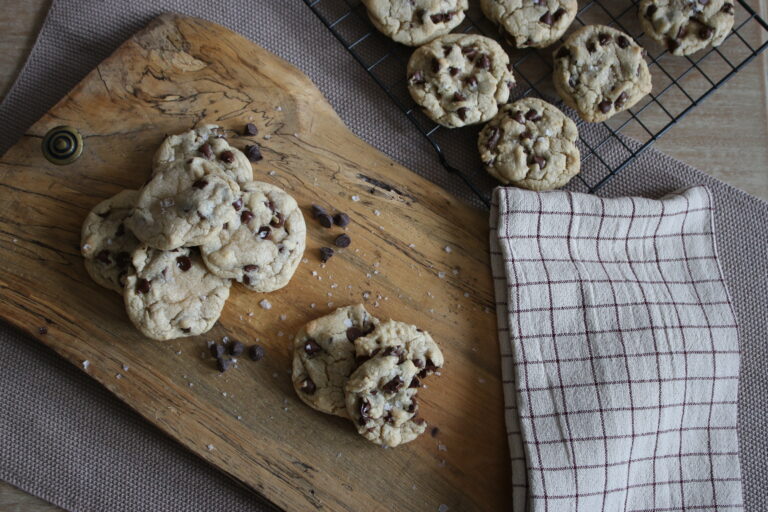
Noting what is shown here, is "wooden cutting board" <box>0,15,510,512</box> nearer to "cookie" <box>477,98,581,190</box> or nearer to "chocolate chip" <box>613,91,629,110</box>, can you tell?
"cookie" <box>477,98,581,190</box>

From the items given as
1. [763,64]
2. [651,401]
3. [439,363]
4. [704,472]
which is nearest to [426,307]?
[439,363]

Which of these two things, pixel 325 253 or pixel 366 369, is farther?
pixel 325 253

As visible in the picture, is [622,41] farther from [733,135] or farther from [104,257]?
[104,257]

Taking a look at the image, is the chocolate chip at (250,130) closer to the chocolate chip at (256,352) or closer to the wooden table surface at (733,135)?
the chocolate chip at (256,352)

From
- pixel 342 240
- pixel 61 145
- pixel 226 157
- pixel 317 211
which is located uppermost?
pixel 61 145

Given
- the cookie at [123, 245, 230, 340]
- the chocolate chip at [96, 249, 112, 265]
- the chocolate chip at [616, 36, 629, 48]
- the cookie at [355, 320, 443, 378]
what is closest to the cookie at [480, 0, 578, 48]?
the chocolate chip at [616, 36, 629, 48]

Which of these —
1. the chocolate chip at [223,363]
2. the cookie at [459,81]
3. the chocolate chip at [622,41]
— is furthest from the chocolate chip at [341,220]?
the chocolate chip at [622,41]

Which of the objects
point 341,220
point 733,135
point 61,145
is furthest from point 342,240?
point 733,135
